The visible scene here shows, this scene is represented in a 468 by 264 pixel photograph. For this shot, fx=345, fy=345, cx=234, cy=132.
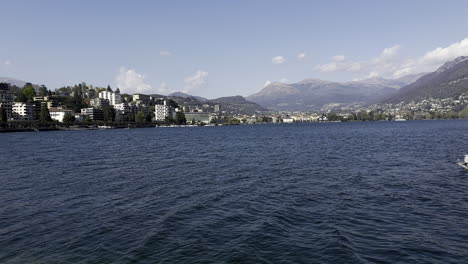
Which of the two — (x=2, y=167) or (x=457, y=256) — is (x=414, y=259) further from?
(x=2, y=167)

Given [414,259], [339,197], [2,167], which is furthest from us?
[2,167]

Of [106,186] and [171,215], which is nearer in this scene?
[171,215]

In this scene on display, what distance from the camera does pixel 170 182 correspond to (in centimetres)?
2927

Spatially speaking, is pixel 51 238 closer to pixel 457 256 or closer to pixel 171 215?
pixel 171 215

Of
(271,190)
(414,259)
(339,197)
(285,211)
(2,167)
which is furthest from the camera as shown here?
(2,167)

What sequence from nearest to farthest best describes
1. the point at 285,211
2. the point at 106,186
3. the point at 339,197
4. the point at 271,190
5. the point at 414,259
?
the point at 414,259
the point at 285,211
the point at 339,197
the point at 271,190
the point at 106,186

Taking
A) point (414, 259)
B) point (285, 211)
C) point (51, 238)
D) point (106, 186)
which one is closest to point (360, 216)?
point (285, 211)

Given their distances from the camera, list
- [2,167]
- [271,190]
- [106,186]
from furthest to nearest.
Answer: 1. [2,167]
2. [106,186]
3. [271,190]

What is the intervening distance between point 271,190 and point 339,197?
493 cm

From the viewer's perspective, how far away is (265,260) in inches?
506

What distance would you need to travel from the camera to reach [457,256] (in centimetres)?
1295

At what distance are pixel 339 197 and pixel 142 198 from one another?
42.9 feet

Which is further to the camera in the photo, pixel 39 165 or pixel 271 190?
pixel 39 165

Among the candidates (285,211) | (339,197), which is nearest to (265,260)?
(285,211)
